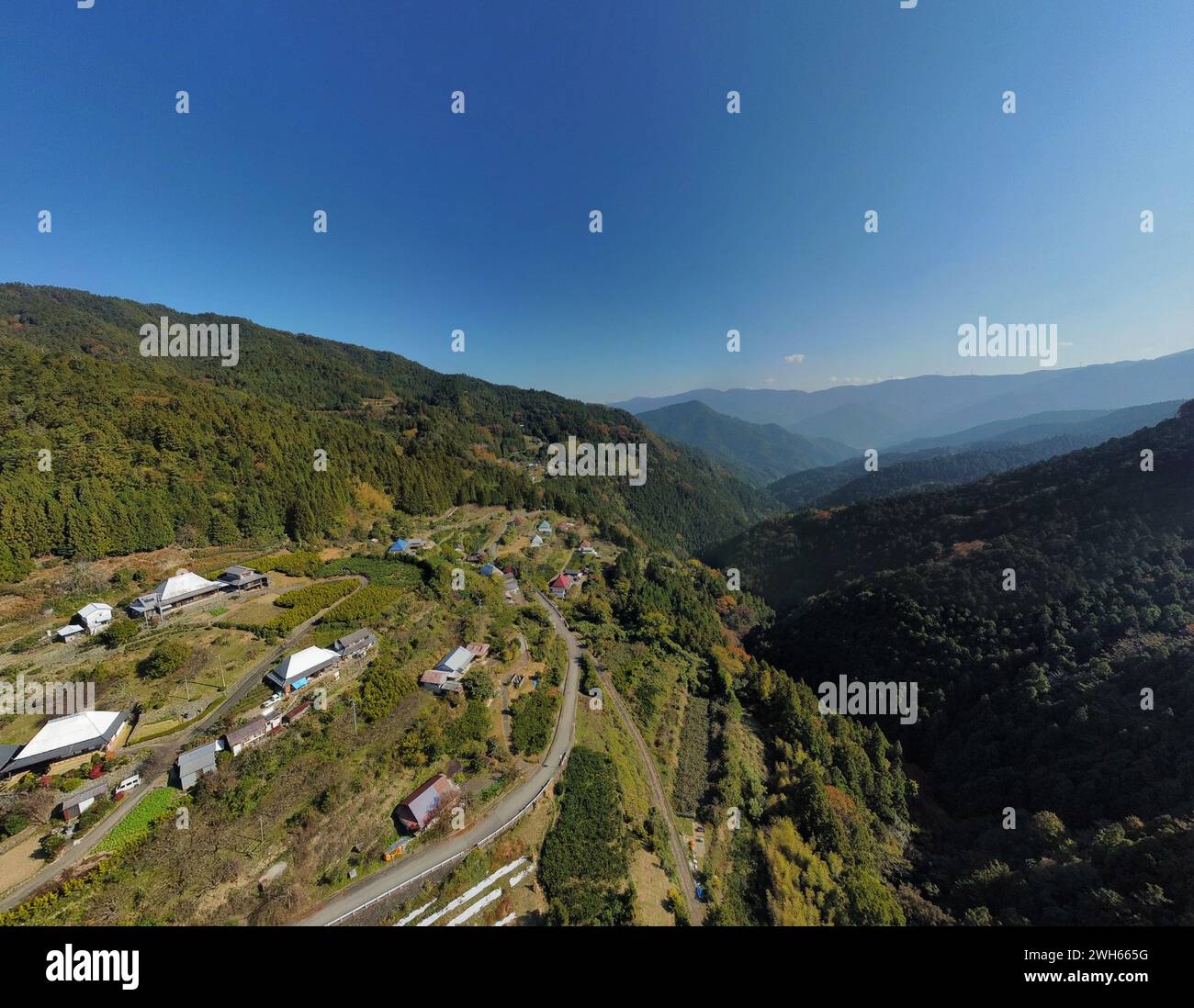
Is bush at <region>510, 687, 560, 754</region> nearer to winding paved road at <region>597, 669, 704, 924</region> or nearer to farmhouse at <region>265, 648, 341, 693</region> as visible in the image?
winding paved road at <region>597, 669, 704, 924</region>

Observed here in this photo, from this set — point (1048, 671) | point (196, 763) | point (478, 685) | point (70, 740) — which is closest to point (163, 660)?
point (70, 740)

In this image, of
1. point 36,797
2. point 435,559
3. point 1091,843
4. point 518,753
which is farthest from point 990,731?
point 36,797

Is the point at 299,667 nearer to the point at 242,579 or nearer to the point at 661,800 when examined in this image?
the point at 242,579

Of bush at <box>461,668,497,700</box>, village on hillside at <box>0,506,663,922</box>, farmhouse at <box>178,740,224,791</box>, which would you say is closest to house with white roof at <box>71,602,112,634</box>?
village on hillside at <box>0,506,663,922</box>

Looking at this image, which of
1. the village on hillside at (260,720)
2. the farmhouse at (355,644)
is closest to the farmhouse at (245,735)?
the village on hillside at (260,720)

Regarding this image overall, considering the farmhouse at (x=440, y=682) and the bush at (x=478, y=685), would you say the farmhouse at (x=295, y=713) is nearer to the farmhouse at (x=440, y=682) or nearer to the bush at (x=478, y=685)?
the farmhouse at (x=440, y=682)

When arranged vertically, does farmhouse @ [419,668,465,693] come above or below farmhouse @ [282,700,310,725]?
below
